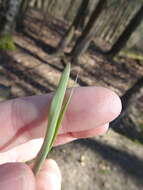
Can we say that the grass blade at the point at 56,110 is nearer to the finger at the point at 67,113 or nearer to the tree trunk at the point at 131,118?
the finger at the point at 67,113

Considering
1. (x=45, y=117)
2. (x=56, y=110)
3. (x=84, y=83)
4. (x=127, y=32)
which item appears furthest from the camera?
(x=127, y=32)

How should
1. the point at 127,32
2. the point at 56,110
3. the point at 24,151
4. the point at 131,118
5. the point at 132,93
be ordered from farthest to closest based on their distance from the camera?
the point at 127,32, the point at 131,118, the point at 132,93, the point at 24,151, the point at 56,110

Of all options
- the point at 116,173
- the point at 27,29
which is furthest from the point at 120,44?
the point at 116,173

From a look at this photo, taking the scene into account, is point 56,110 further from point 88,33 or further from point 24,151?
point 88,33

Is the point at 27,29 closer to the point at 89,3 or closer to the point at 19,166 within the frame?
the point at 89,3

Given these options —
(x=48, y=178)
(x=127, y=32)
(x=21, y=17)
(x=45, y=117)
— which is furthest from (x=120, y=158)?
(x=21, y=17)

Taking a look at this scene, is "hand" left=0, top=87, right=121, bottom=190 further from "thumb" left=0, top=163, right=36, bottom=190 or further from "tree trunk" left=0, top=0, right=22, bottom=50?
"tree trunk" left=0, top=0, right=22, bottom=50

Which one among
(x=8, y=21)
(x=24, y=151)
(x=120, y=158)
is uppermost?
(x=24, y=151)
